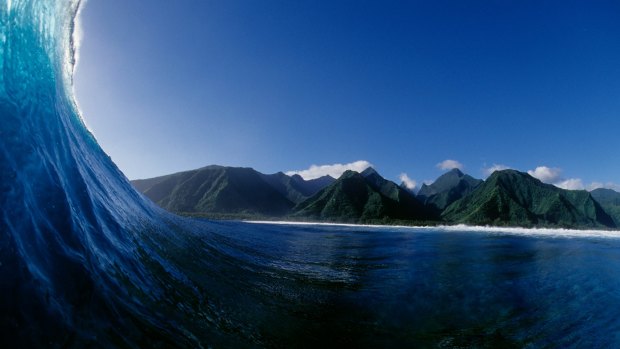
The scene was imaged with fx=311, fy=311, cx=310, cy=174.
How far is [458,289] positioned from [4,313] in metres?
14.0

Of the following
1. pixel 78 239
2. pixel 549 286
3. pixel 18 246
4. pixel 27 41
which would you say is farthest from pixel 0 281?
pixel 549 286

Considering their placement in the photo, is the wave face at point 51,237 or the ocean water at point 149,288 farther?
the ocean water at point 149,288

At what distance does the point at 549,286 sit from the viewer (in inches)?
547

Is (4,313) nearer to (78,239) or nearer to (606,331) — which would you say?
(78,239)

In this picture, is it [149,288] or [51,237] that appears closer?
[51,237]

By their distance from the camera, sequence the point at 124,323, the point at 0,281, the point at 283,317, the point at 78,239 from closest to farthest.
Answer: the point at 0,281
the point at 124,323
the point at 78,239
the point at 283,317

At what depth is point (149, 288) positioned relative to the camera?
7.03 m

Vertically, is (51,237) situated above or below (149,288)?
above

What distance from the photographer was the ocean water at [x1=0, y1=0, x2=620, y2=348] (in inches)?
180

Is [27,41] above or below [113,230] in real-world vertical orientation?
above

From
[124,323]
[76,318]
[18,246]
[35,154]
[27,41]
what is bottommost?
[124,323]

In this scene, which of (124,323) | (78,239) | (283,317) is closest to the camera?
(124,323)

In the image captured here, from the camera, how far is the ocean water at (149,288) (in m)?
4.57

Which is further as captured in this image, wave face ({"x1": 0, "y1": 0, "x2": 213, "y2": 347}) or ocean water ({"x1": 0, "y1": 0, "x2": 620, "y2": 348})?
ocean water ({"x1": 0, "y1": 0, "x2": 620, "y2": 348})
